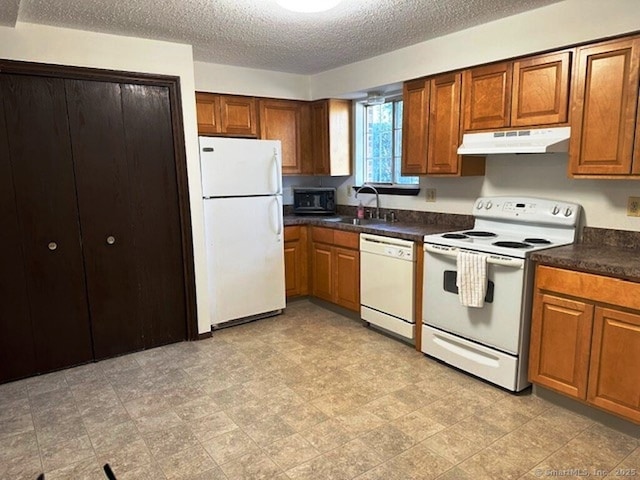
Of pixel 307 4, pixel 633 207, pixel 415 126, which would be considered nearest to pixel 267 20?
pixel 307 4

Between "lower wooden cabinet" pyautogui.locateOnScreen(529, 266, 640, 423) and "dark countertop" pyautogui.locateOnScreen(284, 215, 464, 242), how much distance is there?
0.98 m

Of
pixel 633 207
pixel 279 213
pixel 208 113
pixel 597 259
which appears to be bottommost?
pixel 597 259

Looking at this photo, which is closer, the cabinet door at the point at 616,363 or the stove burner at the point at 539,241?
the cabinet door at the point at 616,363

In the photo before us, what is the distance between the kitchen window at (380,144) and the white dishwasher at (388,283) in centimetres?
84

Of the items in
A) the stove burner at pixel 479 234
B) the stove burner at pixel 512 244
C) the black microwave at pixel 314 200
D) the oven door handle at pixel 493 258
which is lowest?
the oven door handle at pixel 493 258

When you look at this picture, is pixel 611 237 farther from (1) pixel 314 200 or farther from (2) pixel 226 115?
(2) pixel 226 115

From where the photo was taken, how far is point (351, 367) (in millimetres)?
3031

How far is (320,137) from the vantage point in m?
4.50

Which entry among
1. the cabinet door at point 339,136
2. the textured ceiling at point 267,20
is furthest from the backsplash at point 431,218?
the textured ceiling at point 267,20

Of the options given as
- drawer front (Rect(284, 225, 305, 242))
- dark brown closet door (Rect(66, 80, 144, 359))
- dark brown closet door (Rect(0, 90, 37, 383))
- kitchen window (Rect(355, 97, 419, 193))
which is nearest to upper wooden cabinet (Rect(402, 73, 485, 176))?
kitchen window (Rect(355, 97, 419, 193))

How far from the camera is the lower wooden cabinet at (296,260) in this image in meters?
4.26

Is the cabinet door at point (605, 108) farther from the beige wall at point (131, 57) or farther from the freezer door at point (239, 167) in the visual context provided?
the beige wall at point (131, 57)

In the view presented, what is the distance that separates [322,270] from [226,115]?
5.55 feet

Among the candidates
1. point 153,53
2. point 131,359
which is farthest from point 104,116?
point 131,359
